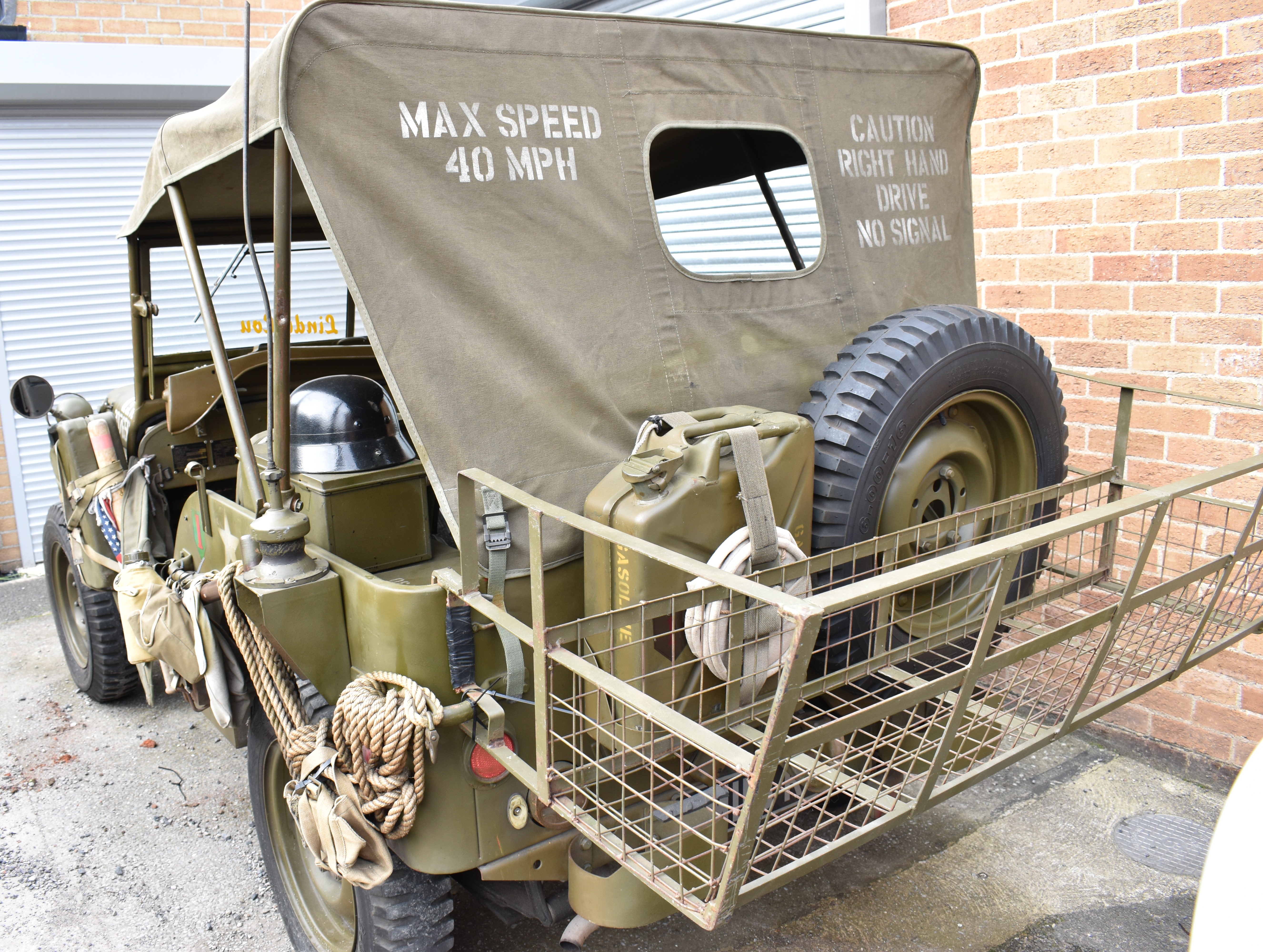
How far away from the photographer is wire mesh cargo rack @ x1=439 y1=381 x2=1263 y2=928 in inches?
66.4

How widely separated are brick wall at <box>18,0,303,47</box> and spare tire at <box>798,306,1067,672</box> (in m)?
6.03

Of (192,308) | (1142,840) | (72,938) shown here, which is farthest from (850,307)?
(192,308)

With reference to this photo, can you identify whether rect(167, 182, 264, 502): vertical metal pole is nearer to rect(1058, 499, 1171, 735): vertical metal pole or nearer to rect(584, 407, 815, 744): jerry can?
rect(584, 407, 815, 744): jerry can

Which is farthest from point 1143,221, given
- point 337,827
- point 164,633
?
point 164,633

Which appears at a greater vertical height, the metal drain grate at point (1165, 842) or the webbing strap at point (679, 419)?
the webbing strap at point (679, 419)

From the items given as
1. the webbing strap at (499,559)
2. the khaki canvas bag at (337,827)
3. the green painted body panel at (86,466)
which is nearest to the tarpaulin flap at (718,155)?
the webbing strap at (499,559)

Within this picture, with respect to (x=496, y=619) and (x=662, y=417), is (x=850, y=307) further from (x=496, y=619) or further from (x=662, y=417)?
(x=496, y=619)

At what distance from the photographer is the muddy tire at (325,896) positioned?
2410 mm

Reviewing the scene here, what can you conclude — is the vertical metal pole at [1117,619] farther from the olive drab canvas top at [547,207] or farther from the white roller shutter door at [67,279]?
the white roller shutter door at [67,279]

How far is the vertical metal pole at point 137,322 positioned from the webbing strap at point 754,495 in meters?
2.70

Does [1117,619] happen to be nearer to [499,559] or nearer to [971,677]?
[971,677]

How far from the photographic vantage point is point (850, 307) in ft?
9.68

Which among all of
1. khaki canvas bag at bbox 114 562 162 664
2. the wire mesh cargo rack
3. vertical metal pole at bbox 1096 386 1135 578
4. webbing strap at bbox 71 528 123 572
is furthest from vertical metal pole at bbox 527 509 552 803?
webbing strap at bbox 71 528 123 572

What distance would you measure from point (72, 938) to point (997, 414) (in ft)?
10.5
